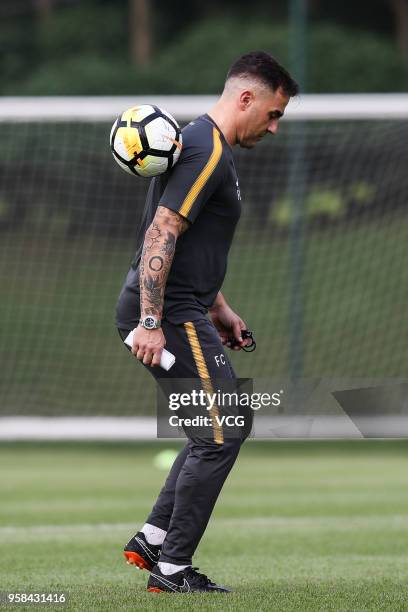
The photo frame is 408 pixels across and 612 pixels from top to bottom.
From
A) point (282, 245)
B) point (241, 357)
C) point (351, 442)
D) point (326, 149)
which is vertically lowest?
point (351, 442)

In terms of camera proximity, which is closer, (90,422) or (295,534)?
(295,534)

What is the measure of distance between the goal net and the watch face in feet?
27.3

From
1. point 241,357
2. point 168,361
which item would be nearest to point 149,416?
point 241,357

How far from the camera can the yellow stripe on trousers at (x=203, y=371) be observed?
562cm

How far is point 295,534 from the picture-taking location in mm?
8273

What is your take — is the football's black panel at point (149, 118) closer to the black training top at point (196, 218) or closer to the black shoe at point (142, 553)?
the black training top at point (196, 218)

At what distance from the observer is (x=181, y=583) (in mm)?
5652

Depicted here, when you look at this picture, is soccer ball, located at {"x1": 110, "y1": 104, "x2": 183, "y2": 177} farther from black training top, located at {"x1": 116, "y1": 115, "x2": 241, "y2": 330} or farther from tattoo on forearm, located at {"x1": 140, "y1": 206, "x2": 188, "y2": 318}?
tattoo on forearm, located at {"x1": 140, "y1": 206, "x2": 188, "y2": 318}

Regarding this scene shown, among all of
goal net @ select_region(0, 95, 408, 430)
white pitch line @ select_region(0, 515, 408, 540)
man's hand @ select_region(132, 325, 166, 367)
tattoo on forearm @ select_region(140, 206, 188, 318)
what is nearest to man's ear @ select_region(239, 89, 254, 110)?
tattoo on forearm @ select_region(140, 206, 188, 318)

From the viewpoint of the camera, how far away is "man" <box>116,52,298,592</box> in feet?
18.2

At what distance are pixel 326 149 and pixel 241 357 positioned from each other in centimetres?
254

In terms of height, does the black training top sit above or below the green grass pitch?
above

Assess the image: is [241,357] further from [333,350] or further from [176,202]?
[176,202]

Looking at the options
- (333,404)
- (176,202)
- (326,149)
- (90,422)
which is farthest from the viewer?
(326,149)
